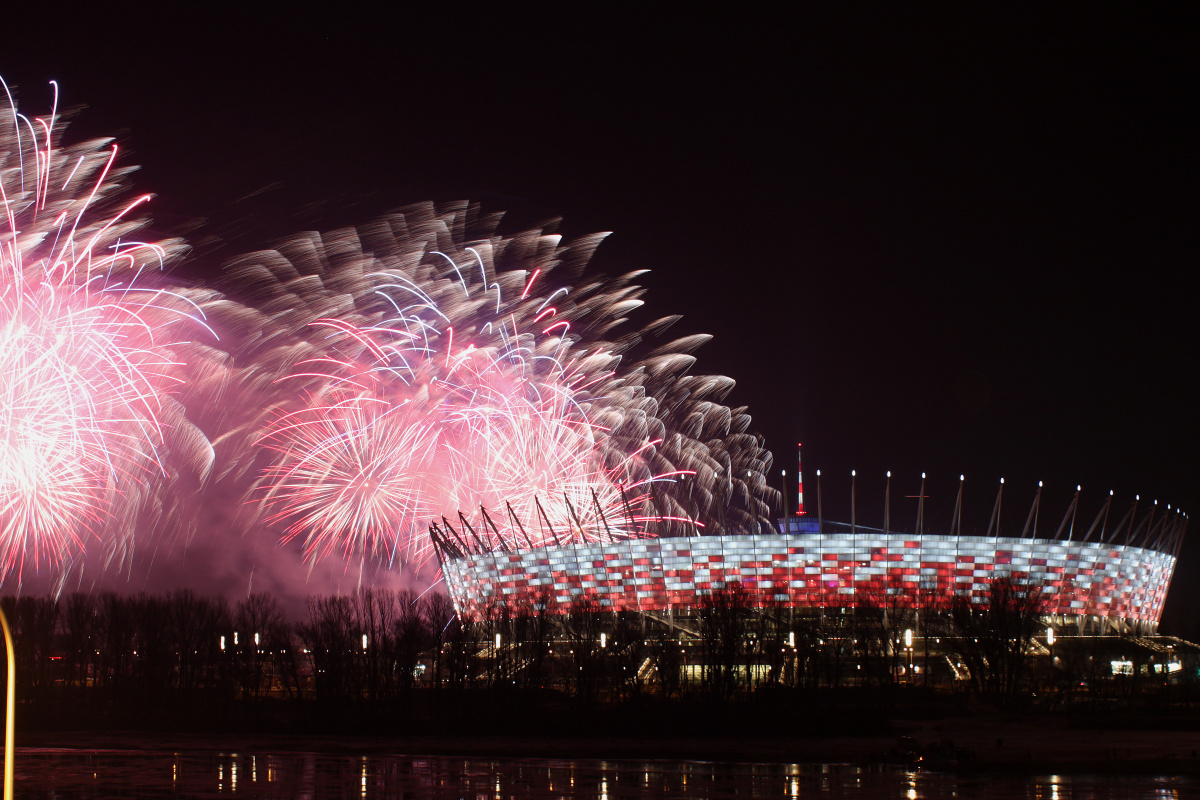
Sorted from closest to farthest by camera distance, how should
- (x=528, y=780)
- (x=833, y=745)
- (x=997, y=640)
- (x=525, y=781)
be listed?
(x=525, y=781) → (x=528, y=780) → (x=833, y=745) → (x=997, y=640)

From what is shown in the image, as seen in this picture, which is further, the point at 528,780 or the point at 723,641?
the point at 723,641

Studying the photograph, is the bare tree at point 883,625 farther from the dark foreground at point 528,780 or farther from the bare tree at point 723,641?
the dark foreground at point 528,780

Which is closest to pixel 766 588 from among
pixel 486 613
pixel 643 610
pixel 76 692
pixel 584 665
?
pixel 643 610

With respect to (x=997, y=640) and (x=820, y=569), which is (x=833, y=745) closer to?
(x=997, y=640)

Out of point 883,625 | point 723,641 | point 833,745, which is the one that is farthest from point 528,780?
point 883,625

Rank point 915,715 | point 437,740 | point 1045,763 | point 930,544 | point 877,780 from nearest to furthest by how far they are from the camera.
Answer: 1. point 877,780
2. point 1045,763
3. point 437,740
4. point 915,715
5. point 930,544

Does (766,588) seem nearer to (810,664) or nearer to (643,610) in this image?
(643,610)

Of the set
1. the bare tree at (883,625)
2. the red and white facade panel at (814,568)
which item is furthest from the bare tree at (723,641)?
the red and white facade panel at (814,568)

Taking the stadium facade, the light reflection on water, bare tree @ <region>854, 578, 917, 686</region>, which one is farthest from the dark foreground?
the stadium facade
